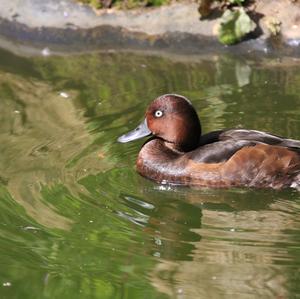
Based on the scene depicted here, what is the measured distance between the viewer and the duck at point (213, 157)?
7246 mm

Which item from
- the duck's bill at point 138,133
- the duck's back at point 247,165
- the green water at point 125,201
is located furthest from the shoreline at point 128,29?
the duck's back at point 247,165

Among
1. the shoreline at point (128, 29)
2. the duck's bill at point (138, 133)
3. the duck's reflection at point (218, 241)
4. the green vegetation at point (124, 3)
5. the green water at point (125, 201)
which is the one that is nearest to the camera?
the duck's reflection at point (218, 241)

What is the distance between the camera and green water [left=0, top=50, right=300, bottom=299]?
577cm

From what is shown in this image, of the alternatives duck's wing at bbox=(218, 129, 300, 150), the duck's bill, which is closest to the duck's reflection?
duck's wing at bbox=(218, 129, 300, 150)

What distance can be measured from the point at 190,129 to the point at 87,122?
4.73ft

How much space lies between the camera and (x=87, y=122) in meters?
8.67

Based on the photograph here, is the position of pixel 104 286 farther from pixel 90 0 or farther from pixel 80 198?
pixel 90 0

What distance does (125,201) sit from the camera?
698cm

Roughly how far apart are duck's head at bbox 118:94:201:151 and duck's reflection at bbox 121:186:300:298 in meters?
0.47

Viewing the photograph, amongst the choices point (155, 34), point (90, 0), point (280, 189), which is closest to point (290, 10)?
point (155, 34)

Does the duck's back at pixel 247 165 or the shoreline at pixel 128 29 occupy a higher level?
the duck's back at pixel 247 165

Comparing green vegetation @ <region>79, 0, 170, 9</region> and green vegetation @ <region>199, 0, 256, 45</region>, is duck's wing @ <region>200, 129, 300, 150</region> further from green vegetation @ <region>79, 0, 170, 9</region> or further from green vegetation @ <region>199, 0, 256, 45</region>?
green vegetation @ <region>79, 0, 170, 9</region>

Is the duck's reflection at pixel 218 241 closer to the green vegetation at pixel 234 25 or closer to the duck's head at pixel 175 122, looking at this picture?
the duck's head at pixel 175 122

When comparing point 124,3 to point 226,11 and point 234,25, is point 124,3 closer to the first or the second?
point 226,11
